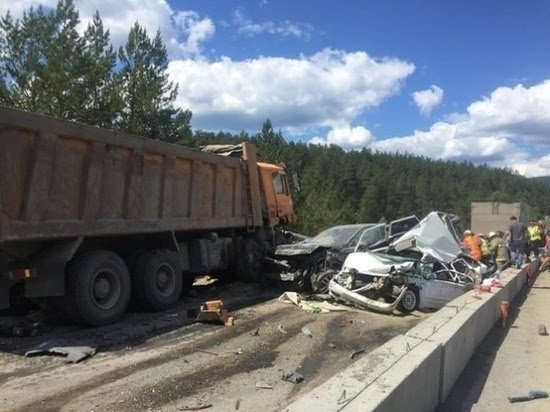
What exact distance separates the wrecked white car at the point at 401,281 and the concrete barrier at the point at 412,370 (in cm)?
198

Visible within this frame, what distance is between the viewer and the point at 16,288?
27.9 feet

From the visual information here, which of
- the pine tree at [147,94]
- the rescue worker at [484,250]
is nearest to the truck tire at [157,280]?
the rescue worker at [484,250]

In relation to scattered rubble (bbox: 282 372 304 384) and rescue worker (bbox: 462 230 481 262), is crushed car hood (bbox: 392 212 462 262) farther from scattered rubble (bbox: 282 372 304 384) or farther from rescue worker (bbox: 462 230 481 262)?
scattered rubble (bbox: 282 372 304 384)

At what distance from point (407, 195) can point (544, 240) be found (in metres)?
85.1

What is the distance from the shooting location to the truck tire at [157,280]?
945 cm

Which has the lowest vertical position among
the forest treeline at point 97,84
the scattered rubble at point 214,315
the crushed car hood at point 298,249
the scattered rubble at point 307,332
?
the scattered rubble at point 307,332

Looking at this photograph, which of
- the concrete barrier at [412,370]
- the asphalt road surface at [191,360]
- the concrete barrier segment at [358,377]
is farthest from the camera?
the asphalt road surface at [191,360]

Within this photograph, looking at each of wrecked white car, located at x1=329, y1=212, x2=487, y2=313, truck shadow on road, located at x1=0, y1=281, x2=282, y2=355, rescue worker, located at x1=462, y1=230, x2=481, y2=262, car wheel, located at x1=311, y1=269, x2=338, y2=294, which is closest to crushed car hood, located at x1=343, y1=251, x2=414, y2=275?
wrecked white car, located at x1=329, y1=212, x2=487, y2=313

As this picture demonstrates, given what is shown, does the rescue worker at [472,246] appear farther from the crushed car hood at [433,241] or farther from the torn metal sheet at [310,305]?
the torn metal sheet at [310,305]

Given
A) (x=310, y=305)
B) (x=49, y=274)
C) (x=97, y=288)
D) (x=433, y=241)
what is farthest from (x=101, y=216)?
(x=433, y=241)

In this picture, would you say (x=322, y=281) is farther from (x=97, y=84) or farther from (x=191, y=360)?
(x=97, y=84)

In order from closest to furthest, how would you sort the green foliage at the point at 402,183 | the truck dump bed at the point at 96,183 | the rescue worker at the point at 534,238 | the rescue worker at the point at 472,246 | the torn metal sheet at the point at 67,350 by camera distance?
the torn metal sheet at the point at 67,350 < the truck dump bed at the point at 96,183 < the rescue worker at the point at 472,246 < the rescue worker at the point at 534,238 < the green foliage at the point at 402,183

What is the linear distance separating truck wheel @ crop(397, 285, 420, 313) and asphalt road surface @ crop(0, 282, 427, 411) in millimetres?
157

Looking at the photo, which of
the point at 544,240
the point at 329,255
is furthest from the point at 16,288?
the point at 544,240
